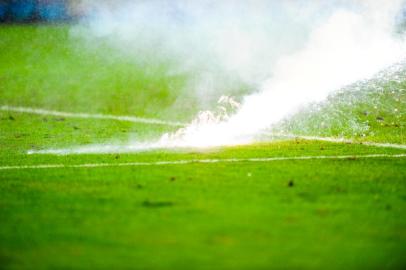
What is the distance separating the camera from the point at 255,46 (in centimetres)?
2811

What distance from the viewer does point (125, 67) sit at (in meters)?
31.2

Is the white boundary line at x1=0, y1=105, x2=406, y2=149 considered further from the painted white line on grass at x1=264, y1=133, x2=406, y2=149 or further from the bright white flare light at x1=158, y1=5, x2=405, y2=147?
the bright white flare light at x1=158, y1=5, x2=405, y2=147

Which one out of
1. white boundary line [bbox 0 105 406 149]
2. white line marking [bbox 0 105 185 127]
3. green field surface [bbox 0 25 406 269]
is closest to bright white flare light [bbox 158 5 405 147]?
green field surface [bbox 0 25 406 269]

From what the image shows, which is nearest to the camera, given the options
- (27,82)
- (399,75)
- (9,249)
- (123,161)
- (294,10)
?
(9,249)

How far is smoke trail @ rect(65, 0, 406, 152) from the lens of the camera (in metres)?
17.8

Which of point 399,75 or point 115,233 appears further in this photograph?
point 399,75

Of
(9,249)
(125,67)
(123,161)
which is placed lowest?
(9,249)

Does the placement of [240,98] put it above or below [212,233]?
above

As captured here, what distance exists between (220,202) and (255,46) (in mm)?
19882

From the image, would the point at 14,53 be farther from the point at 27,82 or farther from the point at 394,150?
the point at 394,150

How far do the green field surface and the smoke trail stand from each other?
116 cm

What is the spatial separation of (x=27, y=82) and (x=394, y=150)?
2051 cm

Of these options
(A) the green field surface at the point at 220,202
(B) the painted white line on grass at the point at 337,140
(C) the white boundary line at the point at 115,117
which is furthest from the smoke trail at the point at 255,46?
(C) the white boundary line at the point at 115,117

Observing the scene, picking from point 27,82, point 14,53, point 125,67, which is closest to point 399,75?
point 125,67
